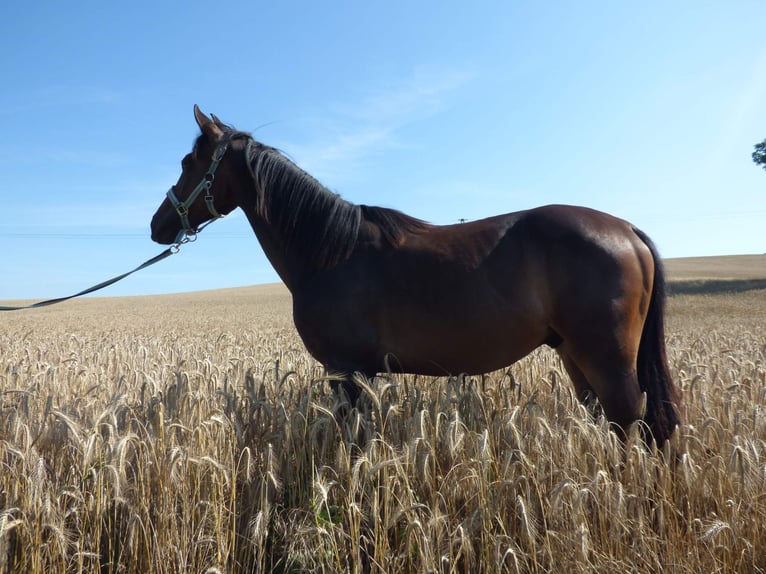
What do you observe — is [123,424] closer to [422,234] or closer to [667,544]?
[422,234]

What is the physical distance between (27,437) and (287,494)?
164 cm

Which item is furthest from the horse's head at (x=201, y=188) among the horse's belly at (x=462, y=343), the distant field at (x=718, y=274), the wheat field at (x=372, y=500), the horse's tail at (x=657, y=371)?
the distant field at (x=718, y=274)

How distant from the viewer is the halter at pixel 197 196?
4059 millimetres

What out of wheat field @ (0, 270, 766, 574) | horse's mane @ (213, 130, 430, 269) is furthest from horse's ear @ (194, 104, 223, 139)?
wheat field @ (0, 270, 766, 574)

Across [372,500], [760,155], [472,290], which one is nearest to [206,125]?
[472,290]

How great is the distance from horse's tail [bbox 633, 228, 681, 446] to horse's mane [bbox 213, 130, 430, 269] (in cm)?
184

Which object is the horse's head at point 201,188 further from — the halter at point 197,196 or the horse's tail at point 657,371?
the horse's tail at point 657,371

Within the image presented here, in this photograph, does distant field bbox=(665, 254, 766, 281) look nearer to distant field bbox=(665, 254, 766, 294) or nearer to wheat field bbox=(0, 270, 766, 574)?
distant field bbox=(665, 254, 766, 294)

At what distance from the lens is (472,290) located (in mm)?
3488

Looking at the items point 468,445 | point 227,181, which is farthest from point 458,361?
point 227,181

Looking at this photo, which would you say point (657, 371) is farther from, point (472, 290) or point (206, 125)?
point (206, 125)

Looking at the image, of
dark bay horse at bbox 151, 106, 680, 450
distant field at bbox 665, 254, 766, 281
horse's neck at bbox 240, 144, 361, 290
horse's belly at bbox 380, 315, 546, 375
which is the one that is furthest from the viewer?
distant field at bbox 665, 254, 766, 281

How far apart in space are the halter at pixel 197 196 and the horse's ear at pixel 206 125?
14cm

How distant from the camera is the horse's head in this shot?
13.4ft
